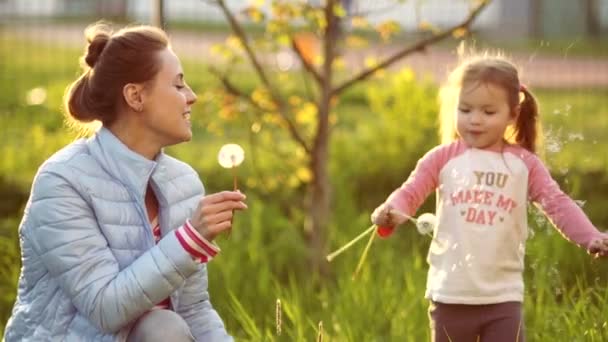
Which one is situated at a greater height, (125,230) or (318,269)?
(125,230)

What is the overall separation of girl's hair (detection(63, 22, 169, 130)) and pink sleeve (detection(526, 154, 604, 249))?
965 mm

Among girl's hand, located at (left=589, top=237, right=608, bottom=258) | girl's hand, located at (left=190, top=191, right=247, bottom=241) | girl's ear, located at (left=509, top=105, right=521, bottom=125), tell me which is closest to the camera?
girl's hand, located at (left=190, top=191, right=247, bottom=241)

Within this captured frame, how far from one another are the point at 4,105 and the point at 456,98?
219 inches

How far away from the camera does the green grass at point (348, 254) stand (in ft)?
12.4

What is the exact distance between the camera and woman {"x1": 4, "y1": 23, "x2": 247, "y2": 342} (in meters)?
2.89

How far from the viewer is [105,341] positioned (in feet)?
9.72

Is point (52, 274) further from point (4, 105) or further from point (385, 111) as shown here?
point (4, 105)

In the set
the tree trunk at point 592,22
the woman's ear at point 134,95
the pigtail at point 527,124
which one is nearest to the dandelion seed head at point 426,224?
the pigtail at point 527,124

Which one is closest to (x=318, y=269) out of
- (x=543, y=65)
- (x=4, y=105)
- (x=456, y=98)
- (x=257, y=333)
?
(x=257, y=333)

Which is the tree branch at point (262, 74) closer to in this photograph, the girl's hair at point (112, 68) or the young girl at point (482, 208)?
the girl's hair at point (112, 68)

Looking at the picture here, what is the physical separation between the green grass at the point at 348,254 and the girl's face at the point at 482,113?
28cm

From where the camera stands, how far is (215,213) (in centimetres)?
284

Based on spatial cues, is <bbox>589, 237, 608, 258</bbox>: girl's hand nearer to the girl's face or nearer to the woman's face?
the girl's face

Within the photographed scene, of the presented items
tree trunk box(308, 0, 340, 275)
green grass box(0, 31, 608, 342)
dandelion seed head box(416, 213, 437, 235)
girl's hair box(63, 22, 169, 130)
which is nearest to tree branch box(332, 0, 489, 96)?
tree trunk box(308, 0, 340, 275)
